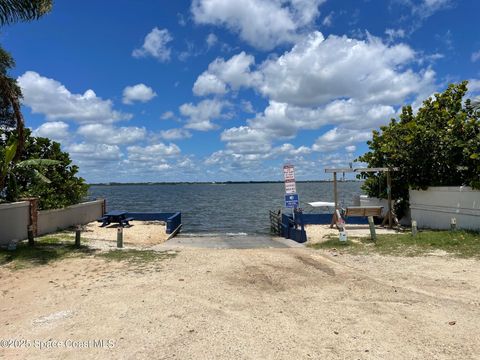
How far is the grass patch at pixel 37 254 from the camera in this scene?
10.2 metres

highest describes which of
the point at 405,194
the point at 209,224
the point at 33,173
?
the point at 33,173

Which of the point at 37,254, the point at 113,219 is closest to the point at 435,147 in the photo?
the point at 37,254

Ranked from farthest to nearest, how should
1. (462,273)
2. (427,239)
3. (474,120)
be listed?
Result: 1. (474,120)
2. (427,239)
3. (462,273)

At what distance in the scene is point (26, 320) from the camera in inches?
242

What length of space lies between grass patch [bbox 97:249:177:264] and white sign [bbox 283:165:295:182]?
239 inches

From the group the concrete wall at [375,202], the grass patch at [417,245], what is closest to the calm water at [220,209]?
the concrete wall at [375,202]

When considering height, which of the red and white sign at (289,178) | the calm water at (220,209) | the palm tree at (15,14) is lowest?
the calm water at (220,209)

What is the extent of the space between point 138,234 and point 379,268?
12933mm

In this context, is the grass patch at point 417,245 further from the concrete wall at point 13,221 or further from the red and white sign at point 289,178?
the concrete wall at point 13,221

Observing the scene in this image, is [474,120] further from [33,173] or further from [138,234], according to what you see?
[33,173]

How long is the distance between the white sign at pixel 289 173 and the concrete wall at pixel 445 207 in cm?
644

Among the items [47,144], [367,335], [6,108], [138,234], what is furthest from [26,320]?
[47,144]

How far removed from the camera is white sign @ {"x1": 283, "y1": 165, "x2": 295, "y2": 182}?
15.9 metres

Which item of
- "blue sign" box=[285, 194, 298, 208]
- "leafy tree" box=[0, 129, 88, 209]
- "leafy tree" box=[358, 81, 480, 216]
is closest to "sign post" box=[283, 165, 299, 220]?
"blue sign" box=[285, 194, 298, 208]
